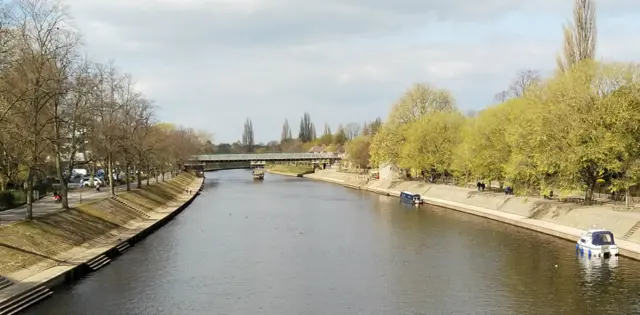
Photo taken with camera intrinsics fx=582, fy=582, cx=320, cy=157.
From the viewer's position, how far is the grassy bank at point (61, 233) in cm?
3688

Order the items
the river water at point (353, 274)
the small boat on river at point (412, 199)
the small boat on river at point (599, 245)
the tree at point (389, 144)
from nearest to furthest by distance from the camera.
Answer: the river water at point (353, 274), the small boat on river at point (599, 245), the small boat on river at point (412, 199), the tree at point (389, 144)

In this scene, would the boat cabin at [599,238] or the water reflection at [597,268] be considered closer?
the water reflection at [597,268]

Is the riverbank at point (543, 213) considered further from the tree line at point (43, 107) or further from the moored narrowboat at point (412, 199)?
the tree line at point (43, 107)

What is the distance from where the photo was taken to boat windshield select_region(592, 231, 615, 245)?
42.3 m

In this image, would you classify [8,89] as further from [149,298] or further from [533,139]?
[533,139]

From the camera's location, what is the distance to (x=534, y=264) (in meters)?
41.2

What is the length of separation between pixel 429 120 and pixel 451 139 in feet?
23.1

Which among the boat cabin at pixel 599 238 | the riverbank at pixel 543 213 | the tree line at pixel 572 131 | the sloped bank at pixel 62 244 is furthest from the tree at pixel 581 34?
the sloped bank at pixel 62 244

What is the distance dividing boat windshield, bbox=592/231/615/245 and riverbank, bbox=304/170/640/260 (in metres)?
1.11

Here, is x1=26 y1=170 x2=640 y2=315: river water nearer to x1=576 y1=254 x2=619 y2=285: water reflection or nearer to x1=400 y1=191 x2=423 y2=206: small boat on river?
x1=576 y1=254 x2=619 y2=285: water reflection

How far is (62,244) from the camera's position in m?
43.0

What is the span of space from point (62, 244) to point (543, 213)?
44943 millimetres

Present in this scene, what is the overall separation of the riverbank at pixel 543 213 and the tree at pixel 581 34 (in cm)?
1976

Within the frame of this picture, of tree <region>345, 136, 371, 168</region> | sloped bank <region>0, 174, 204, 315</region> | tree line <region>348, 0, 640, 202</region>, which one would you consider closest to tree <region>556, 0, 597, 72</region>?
tree line <region>348, 0, 640, 202</region>
